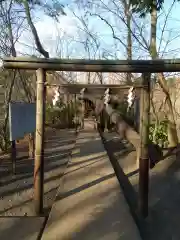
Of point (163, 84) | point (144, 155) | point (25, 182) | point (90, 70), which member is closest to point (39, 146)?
point (90, 70)

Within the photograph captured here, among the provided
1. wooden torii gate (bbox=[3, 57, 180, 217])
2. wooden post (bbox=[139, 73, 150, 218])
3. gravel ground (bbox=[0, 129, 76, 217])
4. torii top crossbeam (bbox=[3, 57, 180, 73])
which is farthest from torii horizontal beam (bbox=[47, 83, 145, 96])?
gravel ground (bbox=[0, 129, 76, 217])

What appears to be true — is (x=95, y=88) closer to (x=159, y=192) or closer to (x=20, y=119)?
(x=20, y=119)

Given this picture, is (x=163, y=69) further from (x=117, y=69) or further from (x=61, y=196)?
(x=61, y=196)

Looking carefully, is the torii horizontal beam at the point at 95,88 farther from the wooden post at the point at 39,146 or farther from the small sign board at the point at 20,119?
the small sign board at the point at 20,119

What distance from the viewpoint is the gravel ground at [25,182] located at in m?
4.02

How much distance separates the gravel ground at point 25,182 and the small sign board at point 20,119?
0.70 meters

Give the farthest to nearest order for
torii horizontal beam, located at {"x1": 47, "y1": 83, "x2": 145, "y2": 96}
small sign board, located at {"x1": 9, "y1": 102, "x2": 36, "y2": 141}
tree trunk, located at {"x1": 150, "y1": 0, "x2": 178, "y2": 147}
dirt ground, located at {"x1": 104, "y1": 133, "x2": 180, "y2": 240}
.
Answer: tree trunk, located at {"x1": 150, "y1": 0, "x2": 178, "y2": 147} → small sign board, located at {"x1": 9, "y1": 102, "x2": 36, "y2": 141} → torii horizontal beam, located at {"x1": 47, "y1": 83, "x2": 145, "y2": 96} → dirt ground, located at {"x1": 104, "y1": 133, "x2": 180, "y2": 240}

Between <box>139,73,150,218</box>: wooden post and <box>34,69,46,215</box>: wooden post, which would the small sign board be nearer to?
<box>34,69,46,215</box>: wooden post

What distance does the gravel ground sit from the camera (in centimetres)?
402

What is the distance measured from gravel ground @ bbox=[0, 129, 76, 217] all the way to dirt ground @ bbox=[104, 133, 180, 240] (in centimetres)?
112

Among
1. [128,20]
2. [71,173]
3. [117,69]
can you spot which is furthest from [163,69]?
[128,20]

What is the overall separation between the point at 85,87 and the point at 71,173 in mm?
1612

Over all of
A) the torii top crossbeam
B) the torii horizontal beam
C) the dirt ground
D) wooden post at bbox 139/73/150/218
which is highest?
the torii top crossbeam

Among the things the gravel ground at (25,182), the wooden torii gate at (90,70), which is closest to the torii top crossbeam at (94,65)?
the wooden torii gate at (90,70)
